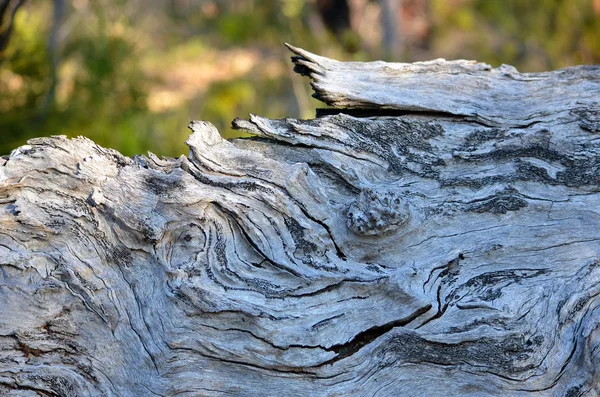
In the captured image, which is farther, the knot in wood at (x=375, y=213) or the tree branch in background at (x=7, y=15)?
the tree branch in background at (x=7, y=15)

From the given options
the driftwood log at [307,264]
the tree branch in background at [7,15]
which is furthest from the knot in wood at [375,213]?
the tree branch in background at [7,15]

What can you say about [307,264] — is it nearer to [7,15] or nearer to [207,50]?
[7,15]

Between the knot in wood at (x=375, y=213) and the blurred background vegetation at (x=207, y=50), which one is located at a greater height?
the blurred background vegetation at (x=207, y=50)

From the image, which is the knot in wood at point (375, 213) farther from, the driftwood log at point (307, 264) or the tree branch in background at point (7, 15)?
the tree branch in background at point (7, 15)

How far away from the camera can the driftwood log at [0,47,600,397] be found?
2.21 m

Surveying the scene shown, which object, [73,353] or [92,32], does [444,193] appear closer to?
[73,353]

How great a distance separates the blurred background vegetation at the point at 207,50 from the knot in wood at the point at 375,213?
9.88 feet

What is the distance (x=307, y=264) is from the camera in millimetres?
2354

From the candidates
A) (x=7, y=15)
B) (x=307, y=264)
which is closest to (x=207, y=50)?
(x=7, y=15)

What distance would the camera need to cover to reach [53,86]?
5.63 metres

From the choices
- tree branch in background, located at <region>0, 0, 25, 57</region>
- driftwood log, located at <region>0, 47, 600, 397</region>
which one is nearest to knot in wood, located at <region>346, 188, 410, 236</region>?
driftwood log, located at <region>0, 47, 600, 397</region>

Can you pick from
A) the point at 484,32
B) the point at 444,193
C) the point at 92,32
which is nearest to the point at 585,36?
the point at 484,32

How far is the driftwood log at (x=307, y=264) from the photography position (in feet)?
7.25

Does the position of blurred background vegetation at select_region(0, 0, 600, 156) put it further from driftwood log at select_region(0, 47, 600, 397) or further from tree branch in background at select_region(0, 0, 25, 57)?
driftwood log at select_region(0, 47, 600, 397)
